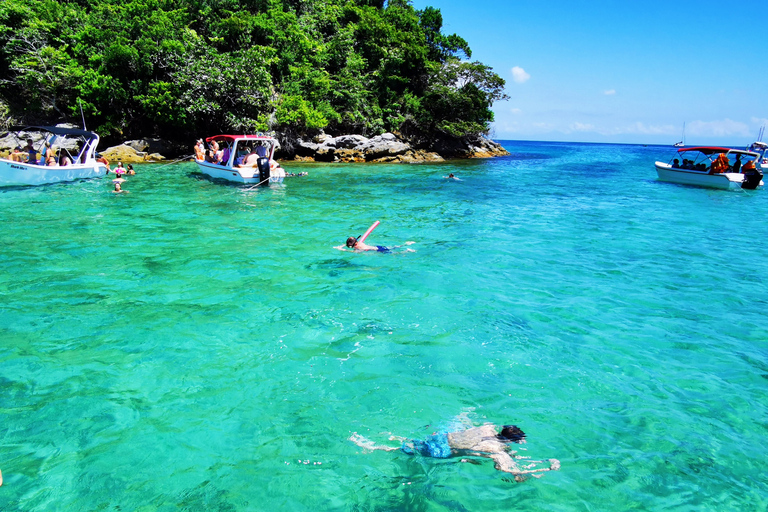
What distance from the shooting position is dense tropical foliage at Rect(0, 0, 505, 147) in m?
26.9

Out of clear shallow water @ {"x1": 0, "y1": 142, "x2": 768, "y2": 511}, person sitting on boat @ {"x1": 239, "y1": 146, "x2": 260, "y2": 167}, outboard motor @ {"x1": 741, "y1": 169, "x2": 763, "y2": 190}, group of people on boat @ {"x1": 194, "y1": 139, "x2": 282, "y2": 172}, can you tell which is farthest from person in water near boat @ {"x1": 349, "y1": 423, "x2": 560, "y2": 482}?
outboard motor @ {"x1": 741, "y1": 169, "x2": 763, "y2": 190}

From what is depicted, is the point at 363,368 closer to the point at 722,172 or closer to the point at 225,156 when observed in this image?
the point at 225,156

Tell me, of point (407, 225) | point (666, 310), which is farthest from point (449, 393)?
point (407, 225)

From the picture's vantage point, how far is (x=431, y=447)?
165 inches

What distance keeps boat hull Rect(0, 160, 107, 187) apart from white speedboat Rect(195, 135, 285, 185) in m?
5.02

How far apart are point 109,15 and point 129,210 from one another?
21.5 m

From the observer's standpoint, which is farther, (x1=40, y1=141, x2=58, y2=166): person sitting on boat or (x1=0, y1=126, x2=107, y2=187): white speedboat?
(x1=40, y1=141, x2=58, y2=166): person sitting on boat

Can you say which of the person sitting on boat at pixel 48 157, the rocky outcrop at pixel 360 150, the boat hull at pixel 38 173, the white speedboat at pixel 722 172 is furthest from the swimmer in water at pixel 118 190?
the white speedboat at pixel 722 172

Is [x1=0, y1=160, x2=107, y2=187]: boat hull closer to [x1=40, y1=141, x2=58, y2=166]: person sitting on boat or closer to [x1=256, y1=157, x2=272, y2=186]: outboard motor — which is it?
[x1=40, y1=141, x2=58, y2=166]: person sitting on boat

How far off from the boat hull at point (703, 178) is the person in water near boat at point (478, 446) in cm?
2774

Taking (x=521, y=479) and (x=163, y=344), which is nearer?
(x=521, y=479)

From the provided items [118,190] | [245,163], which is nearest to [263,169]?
[245,163]

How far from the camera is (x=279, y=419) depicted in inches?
180

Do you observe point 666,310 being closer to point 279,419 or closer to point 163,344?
point 279,419
